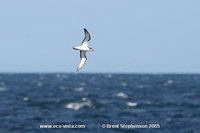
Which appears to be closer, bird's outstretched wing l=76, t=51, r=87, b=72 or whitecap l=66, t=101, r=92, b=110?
bird's outstretched wing l=76, t=51, r=87, b=72

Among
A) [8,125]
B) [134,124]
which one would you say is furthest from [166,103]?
[8,125]

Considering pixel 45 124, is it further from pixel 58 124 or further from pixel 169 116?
pixel 169 116

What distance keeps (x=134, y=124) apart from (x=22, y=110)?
2337 centimetres

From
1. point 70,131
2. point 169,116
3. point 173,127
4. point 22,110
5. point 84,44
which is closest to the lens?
point 84,44

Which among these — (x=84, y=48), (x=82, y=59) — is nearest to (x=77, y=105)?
(x=82, y=59)

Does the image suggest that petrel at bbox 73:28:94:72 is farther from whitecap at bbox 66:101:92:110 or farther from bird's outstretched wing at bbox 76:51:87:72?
whitecap at bbox 66:101:92:110

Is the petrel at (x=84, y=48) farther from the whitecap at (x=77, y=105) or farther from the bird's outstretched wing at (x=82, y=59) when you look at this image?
the whitecap at (x=77, y=105)

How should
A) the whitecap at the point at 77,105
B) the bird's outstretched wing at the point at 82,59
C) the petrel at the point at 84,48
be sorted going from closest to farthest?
the petrel at the point at 84,48 → the bird's outstretched wing at the point at 82,59 → the whitecap at the point at 77,105

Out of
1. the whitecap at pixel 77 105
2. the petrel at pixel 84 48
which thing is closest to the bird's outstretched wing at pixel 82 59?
the petrel at pixel 84 48

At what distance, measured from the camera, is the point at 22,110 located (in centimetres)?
6381

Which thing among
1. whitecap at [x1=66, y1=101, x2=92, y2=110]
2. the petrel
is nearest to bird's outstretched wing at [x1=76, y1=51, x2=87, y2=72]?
the petrel

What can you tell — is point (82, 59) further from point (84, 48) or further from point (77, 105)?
point (77, 105)

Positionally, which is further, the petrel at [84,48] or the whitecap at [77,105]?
the whitecap at [77,105]

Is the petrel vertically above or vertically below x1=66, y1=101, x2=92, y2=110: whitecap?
below
